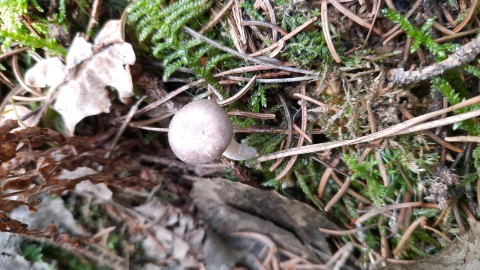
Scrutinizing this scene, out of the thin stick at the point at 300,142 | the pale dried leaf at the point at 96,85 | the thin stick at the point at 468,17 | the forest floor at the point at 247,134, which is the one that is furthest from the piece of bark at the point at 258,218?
the thin stick at the point at 468,17

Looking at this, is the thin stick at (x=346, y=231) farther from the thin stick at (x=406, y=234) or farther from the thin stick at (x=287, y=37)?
the thin stick at (x=287, y=37)

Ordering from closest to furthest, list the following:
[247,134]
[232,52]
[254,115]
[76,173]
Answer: [232,52] < [254,115] < [247,134] < [76,173]

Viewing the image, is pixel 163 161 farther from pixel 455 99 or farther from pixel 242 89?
pixel 455 99

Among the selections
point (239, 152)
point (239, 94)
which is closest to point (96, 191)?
point (239, 152)

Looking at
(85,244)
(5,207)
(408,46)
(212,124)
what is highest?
(408,46)

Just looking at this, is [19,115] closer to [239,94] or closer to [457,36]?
[239,94]

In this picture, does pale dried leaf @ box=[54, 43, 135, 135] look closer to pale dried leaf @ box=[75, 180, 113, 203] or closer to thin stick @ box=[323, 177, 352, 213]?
pale dried leaf @ box=[75, 180, 113, 203]

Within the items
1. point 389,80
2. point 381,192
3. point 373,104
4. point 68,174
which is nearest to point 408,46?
Result: point 389,80

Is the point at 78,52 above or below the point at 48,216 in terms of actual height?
above

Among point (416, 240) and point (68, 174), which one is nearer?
point (416, 240)
